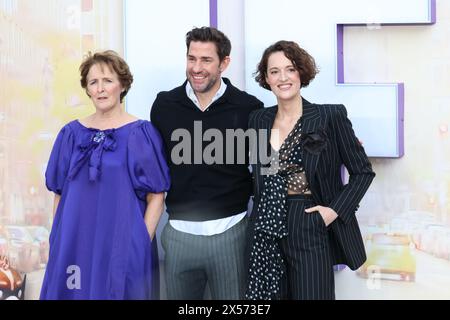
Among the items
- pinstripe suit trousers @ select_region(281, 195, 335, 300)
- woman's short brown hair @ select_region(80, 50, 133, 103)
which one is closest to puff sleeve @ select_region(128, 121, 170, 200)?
woman's short brown hair @ select_region(80, 50, 133, 103)

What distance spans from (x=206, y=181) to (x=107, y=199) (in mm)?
431

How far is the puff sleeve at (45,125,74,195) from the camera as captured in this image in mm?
2453

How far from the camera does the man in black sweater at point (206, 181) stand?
2.44 m

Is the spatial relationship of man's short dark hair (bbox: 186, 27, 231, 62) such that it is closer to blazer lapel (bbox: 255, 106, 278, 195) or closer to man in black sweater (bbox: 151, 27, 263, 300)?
man in black sweater (bbox: 151, 27, 263, 300)

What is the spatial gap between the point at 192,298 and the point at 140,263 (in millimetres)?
305

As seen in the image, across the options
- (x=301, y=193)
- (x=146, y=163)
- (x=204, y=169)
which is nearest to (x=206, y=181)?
(x=204, y=169)

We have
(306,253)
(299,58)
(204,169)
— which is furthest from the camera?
(204,169)

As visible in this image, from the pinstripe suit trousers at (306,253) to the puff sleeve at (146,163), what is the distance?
0.57 m

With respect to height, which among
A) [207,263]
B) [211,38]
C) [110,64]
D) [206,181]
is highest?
[211,38]

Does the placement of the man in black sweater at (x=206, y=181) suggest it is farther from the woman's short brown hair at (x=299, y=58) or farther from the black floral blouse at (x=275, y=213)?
the woman's short brown hair at (x=299, y=58)

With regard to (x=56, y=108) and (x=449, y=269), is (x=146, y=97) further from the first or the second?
(x=449, y=269)

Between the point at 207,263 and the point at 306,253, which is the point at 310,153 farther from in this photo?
the point at 207,263

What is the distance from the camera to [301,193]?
91.0 inches
